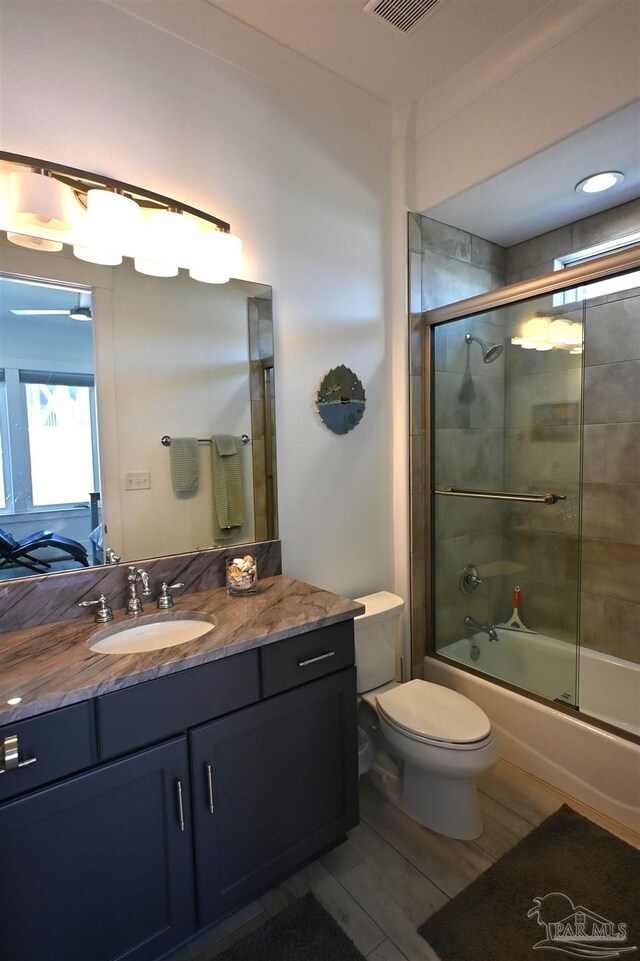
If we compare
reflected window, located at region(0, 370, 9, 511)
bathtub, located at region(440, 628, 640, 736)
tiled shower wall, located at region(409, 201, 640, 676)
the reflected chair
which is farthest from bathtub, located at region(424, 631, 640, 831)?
reflected window, located at region(0, 370, 9, 511)

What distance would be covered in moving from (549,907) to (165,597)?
149 centimetres

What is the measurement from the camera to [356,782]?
158cm

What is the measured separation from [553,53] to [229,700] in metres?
2.51

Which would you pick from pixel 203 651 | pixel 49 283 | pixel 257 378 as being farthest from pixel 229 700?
pixel 49 283

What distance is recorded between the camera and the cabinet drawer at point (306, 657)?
134 cm

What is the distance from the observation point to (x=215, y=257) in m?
1.68

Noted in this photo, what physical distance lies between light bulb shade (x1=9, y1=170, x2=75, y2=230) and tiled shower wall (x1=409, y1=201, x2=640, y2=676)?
1527 millimetres

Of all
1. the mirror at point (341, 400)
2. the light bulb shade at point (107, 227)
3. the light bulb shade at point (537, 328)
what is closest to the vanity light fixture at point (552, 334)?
the light bulb shade at point (537, 328)

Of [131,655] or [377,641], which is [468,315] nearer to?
[377,641]

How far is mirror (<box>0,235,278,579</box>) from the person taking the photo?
1.41m

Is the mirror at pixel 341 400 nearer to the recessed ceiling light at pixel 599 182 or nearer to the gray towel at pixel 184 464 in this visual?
the gray towel at pixel 184 464

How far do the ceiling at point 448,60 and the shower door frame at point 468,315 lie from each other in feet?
1.44

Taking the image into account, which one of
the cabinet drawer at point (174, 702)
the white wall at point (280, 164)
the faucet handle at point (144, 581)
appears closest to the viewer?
the cabinet drawer at point (174, 702)

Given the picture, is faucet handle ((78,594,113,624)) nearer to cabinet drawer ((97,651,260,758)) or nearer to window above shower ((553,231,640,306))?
cabinet drawer ((97,651,260,758))
